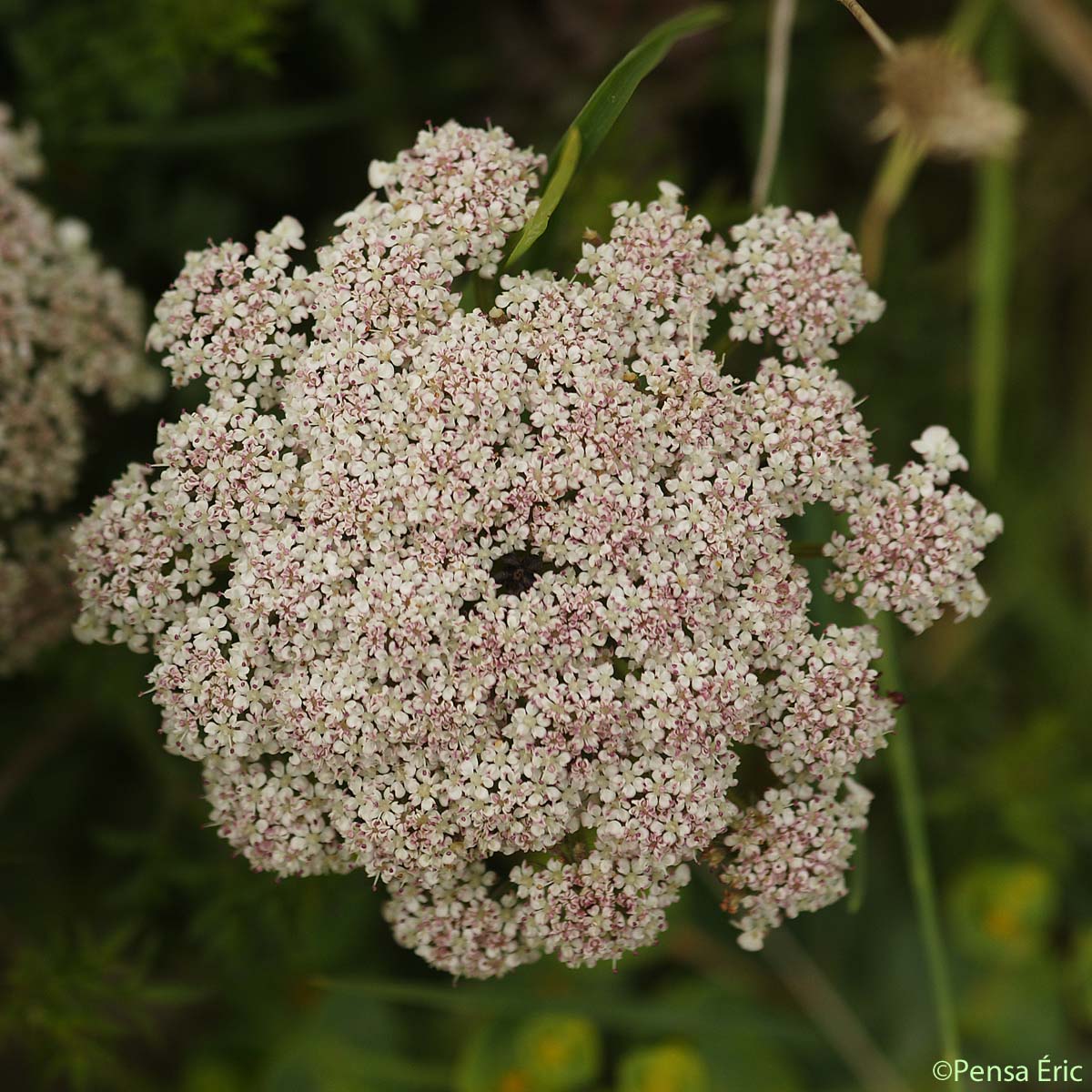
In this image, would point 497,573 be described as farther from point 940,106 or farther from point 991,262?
point 991,262

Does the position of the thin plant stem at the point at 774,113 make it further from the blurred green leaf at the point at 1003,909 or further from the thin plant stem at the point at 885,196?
the blurred green leaf at the point at 1003,909

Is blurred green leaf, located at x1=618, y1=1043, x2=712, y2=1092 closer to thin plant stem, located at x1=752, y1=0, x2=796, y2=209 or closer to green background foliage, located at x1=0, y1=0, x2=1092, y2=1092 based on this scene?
green background foliage, located at x1=0, y1=0, x2=1092, y2=1092

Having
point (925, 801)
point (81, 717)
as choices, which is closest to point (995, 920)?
point (925, 801)

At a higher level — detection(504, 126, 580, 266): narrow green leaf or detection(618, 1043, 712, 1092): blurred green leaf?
detection(504, 126, 580, 266): narrow green leaf

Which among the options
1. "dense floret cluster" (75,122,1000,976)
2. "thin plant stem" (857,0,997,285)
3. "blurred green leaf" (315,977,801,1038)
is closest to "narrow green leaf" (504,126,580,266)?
"dense floret cluster" (75,122,1000,976)

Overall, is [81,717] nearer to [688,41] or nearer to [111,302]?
[111,302]
